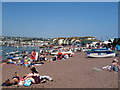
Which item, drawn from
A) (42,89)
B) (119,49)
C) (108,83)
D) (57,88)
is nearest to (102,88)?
(108,83)

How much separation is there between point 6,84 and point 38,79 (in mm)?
1318

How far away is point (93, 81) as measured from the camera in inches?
273

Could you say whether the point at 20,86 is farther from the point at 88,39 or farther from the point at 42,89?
the point at 88,39

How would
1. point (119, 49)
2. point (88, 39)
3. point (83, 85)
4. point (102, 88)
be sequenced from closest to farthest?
point (102, 88) < point (83, 85) < point (119, 49) < point (88, 39)

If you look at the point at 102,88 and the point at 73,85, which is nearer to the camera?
→ the point at 102,88

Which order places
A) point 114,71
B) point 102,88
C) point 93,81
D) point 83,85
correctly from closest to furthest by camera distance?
point 102,88 < point 83,85 < point 93,81 < point 114,71

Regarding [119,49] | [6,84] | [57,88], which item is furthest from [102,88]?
[119,49]

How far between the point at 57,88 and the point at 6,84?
2.26 m

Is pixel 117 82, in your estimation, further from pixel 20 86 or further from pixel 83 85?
pixel 20 86

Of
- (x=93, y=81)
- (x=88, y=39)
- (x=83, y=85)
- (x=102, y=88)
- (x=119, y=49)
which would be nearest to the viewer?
(x=102, y=88)

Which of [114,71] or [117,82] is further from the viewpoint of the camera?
[114,71]

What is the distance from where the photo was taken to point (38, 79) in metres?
7.06

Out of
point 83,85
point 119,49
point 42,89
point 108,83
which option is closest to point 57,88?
point 42,89

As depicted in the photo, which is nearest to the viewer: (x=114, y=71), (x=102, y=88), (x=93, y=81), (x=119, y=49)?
(x=102, y=88)
